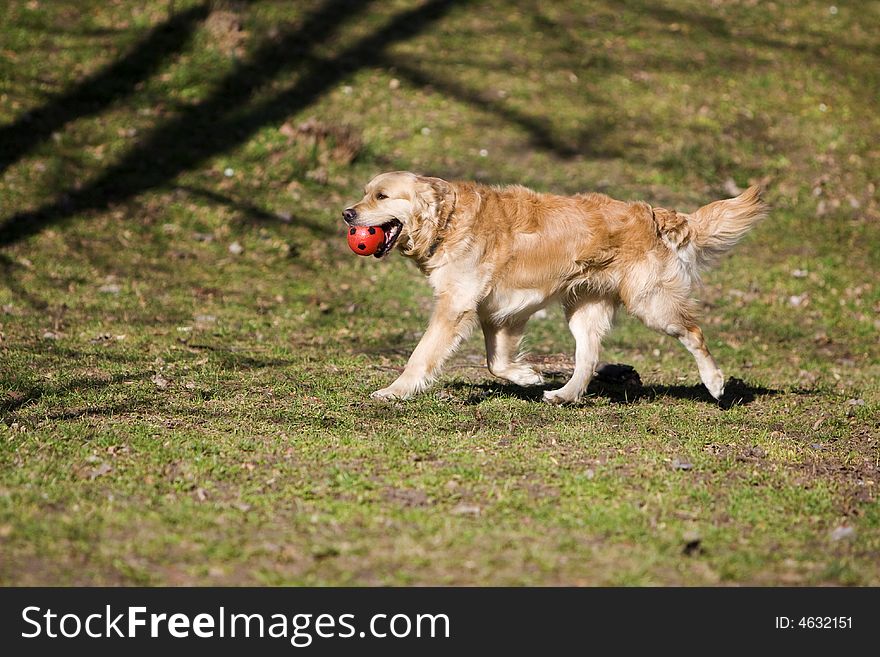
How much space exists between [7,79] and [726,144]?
10400 mm

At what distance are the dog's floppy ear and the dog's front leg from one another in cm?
58

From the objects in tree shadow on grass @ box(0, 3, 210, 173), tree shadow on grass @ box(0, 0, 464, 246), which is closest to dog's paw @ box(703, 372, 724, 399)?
tree shadow on grass @ box(0, 0, 464, 246)

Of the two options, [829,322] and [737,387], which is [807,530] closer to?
[737,387]

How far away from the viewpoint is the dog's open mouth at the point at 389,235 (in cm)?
748

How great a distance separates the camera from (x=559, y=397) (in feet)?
25.4

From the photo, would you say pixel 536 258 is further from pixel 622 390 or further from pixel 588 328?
pixel 622 390

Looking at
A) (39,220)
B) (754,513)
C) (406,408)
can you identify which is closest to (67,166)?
(39,220)

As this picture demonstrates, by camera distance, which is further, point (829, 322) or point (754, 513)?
point (829, 322)

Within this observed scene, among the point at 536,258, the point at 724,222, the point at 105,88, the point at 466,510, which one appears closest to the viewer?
the point at 466,510

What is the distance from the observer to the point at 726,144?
14961 mm

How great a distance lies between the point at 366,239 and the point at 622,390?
258 cm

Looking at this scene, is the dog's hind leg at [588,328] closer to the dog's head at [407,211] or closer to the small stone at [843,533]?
the dog's head at [407,211]

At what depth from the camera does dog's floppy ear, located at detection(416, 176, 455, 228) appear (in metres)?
7.34

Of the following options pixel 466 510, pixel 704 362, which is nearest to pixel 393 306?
pixel 704 362
